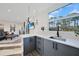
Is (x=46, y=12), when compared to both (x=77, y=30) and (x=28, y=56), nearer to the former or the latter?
(x=77, y=30)

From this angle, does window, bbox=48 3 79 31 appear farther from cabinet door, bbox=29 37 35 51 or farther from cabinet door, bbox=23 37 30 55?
cabinet door, bbox=23 37 30 55

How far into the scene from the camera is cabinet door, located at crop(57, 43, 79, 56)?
178 centimetres

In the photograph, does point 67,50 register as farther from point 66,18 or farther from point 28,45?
point 28,45

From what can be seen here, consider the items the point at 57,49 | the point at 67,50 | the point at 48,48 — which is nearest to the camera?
the point at 67,50

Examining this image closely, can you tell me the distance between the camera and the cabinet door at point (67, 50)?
5.85 ft

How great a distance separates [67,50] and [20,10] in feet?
3.65

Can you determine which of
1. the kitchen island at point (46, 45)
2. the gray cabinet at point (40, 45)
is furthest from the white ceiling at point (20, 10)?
the gray cabinet at point (40, 45)

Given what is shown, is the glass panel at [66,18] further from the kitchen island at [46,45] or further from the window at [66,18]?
the kitchen island at [46,45]

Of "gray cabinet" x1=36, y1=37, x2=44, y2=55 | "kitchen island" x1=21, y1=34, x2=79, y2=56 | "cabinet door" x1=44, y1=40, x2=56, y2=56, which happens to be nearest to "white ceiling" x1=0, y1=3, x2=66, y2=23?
"kitchen island" x1=21, y1=34, x2=79, y2=56

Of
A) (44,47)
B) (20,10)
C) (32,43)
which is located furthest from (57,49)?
(20,10)

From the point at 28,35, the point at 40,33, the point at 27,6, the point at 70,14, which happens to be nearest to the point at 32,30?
the point at 28,35

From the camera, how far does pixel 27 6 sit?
2184 millimetres

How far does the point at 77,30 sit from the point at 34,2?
3.10 ft

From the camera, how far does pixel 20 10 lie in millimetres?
2176
